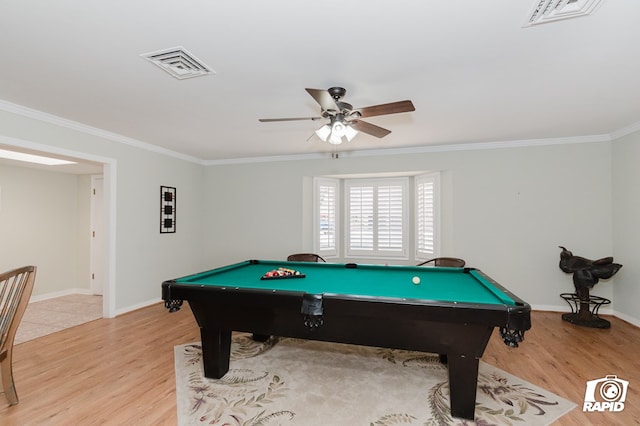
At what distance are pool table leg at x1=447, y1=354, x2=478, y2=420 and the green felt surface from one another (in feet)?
1.35

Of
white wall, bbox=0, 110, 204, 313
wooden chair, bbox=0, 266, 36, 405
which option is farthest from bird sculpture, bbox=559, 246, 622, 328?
white wall, bbox=0, 110, 204, 313

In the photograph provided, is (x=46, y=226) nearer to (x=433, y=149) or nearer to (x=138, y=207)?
(x=138, y=207)

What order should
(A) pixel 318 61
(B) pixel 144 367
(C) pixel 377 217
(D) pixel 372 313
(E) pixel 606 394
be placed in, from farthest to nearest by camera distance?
1. (C) pixel 377 217
2. (B) pixel 144 367
3. (E) pixel 606 394
4. (A) pixel 318 61
5. (D) pixel 372 313

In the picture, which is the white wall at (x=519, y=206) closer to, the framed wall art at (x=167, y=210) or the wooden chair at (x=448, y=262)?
the wooden chair at (x=448, y=262)

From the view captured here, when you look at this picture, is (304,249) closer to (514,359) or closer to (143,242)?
(143,242)

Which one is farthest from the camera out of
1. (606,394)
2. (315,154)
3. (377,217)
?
(377,217)

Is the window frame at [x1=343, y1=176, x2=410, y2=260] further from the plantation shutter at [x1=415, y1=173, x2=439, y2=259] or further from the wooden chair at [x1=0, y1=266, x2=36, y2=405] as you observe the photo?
the wooden chair at [x1=0, y1=266, x2=36, y2=405]

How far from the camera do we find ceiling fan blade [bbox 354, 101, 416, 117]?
2.25 m

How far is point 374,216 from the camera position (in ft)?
18.1

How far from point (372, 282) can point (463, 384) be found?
0.93 meters

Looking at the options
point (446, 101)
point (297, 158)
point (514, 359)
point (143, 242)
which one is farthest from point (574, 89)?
point (143, 242)

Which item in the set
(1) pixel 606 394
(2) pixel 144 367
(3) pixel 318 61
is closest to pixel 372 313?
(3) pixel 318 61

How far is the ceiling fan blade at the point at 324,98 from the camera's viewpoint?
2.11 metres

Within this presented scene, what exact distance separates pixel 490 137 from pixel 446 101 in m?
1.71
